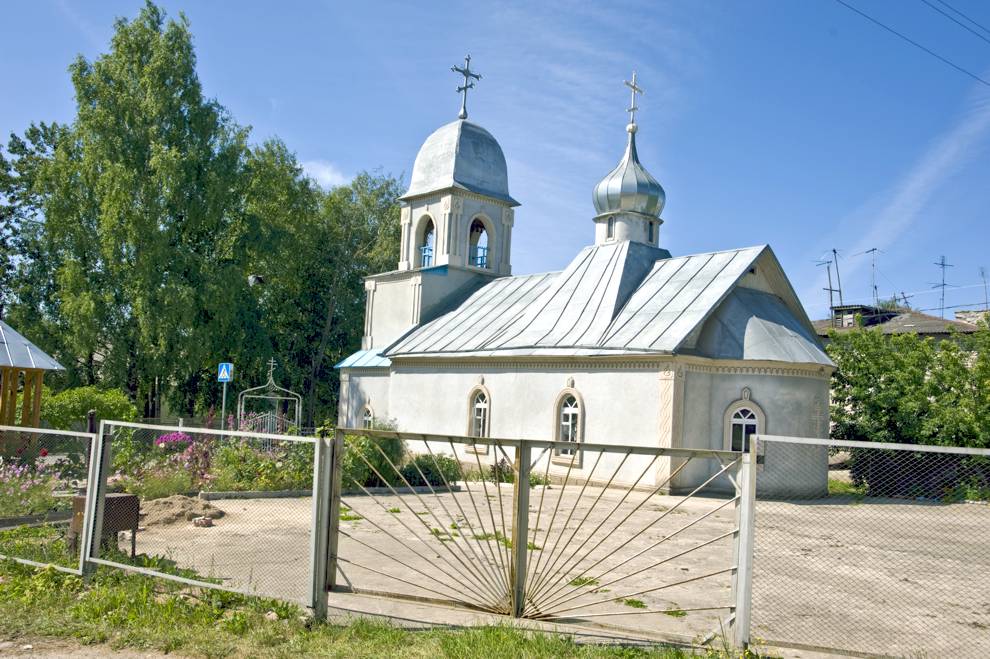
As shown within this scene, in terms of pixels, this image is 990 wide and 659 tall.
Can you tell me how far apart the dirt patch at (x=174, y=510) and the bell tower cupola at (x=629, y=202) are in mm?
16007

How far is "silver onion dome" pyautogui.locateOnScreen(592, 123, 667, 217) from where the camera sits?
2464 cm

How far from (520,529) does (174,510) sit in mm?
6948

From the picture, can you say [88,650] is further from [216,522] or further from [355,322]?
[355,322]

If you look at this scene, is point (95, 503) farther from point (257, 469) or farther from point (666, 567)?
point (257, 469)

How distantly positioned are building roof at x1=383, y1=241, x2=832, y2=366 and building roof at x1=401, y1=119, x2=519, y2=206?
605 centimetres

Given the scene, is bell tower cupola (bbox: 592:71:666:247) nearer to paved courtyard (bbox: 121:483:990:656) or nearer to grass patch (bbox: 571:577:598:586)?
paved courtyard (bbox: 121:483:990:656)

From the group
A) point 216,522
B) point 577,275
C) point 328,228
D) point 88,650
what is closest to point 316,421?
point 328,228

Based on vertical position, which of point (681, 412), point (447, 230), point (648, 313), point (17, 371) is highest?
point (447, 230)

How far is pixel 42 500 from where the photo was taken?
1084 cm

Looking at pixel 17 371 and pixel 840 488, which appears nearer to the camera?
pixel 17 371

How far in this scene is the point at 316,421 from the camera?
40.3 m

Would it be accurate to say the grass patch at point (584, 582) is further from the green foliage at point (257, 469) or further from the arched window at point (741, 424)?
the arched window at point (741, 424)

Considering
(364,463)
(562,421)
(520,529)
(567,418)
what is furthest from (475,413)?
(520,529)

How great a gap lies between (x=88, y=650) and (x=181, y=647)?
2.28 feet
